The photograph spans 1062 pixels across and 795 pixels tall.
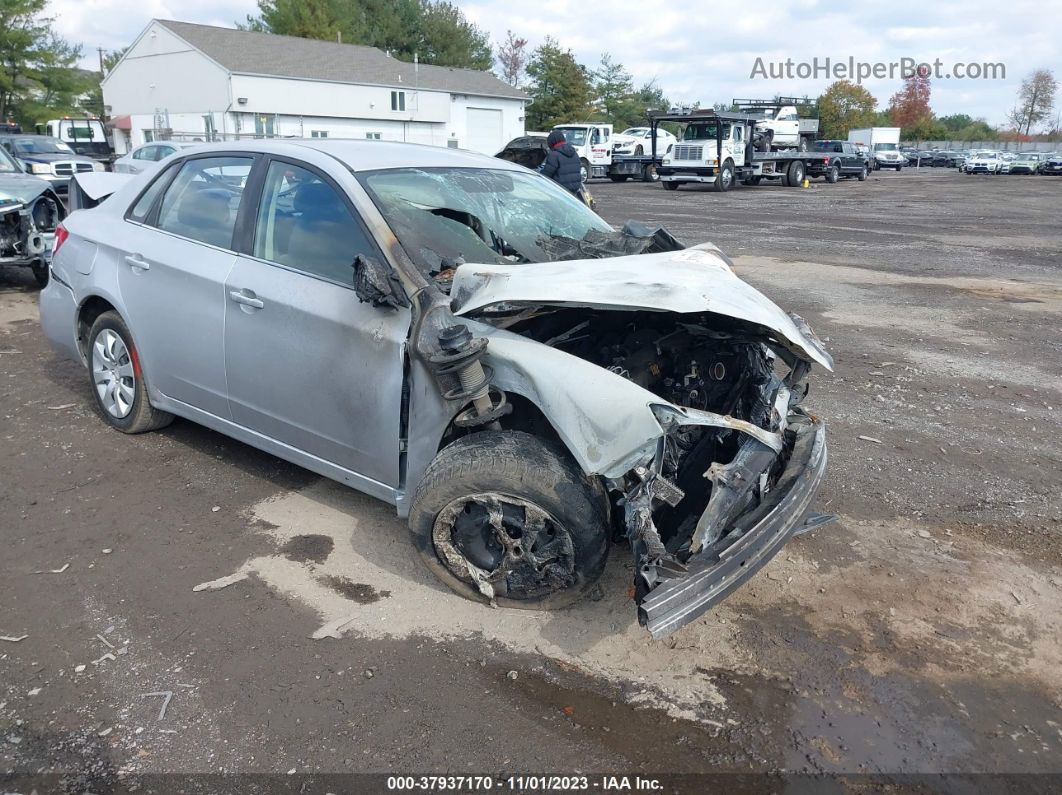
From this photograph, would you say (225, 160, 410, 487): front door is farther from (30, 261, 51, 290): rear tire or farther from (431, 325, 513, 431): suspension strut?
(30, 261, 51, 290): rear tire

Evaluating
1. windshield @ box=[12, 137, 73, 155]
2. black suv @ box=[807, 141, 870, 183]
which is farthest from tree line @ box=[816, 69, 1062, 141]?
windshield @ box=[12, 137, 73, 155]

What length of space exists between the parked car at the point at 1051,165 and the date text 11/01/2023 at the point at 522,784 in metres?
60.1

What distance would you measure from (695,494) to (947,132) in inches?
3910

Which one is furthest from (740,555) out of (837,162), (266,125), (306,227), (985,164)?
(985,164)

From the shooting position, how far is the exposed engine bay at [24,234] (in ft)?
29.2

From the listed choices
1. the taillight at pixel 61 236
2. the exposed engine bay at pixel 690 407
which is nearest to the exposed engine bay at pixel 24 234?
the taillight at pixel 61 236

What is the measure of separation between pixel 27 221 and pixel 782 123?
3301 centimetres

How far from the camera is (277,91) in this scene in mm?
39344

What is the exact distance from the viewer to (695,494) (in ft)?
11.0

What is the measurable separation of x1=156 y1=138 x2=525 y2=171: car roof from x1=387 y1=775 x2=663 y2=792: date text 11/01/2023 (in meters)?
2.67

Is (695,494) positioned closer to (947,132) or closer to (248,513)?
(248,513)

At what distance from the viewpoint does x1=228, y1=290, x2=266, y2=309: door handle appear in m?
3.83

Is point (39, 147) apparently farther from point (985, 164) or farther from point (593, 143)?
point (985, 164)

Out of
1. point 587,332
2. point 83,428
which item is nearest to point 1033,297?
point 587,332
